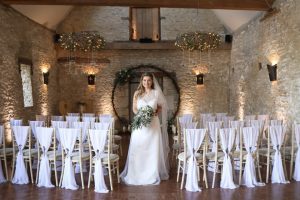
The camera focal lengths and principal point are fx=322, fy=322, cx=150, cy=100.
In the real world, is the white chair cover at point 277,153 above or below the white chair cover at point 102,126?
below

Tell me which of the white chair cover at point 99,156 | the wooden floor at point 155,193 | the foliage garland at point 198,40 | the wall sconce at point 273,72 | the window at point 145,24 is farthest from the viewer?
the window at point 145,24

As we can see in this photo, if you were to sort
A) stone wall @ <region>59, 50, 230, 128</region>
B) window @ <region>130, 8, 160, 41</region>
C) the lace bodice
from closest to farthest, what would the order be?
the lace bodice, stone wall @ <region>59, 50, 230, 128</region>, window @ <region>130, 8, 160, 41</region>

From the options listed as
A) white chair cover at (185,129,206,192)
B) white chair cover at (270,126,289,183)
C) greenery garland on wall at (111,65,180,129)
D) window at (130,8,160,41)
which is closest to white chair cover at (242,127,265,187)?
white chair cover at (270,126,289,183)

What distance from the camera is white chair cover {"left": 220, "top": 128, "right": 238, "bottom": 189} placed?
521cm

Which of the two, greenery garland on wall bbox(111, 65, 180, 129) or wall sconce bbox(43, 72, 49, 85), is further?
greenery garland on wall bbox(111, 65, 180, 129)

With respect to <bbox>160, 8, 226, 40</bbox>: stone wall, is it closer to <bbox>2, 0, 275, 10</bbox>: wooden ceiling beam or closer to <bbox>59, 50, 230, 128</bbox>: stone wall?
<bbox>59, 50, 230, 128</bbox>: stone wall

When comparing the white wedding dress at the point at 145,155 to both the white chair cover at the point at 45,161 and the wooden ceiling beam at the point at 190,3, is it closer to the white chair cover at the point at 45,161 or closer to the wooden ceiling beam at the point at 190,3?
the white chair cover at the point at 45,161

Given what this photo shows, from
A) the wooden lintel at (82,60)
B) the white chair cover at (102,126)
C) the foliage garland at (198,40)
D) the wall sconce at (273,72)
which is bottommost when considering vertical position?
the white chair cover at (102,126)

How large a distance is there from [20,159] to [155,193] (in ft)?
8.10

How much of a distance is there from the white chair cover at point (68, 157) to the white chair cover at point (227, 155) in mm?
2379

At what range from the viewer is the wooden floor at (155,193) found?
4.77m

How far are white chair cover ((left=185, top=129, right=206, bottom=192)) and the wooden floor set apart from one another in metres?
0.14

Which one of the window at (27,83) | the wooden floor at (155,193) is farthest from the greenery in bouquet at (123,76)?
the wooden floor at (155,193)

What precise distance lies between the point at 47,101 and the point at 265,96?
6.91 m
